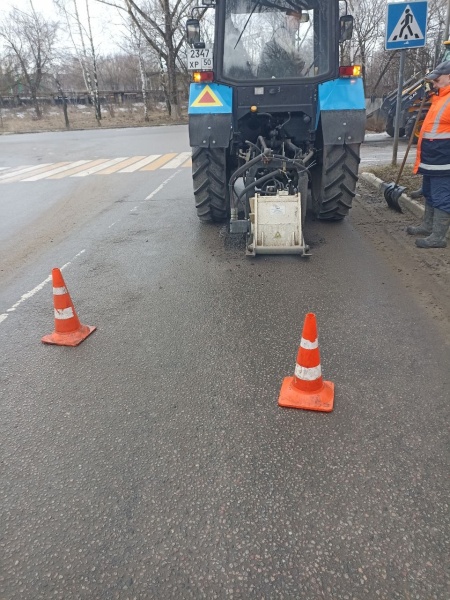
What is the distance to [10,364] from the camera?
3480mm

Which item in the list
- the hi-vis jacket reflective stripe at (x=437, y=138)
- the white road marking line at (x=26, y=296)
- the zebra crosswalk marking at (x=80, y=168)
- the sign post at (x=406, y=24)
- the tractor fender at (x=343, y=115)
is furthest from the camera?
the zebra crosswalk marking at (x=80, y=168)

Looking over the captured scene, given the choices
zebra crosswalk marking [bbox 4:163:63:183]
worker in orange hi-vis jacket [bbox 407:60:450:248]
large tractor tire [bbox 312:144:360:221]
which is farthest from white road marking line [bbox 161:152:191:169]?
worker in orange hi-vis jacket [bbox 407:60:450:248]

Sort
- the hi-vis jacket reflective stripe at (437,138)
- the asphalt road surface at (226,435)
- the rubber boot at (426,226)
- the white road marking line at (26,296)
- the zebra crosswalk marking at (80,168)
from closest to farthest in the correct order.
Answer: the asphalt road surface at (226,435) → the white road marking line at (26,296) → the hi-vis jacket reflective stripe at (437,138) → the rubber boot at (426,226) → the zebra crosswalk marking at (80,168)

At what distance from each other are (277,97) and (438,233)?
107 inches

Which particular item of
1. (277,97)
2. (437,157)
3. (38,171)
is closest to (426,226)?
(437,157)

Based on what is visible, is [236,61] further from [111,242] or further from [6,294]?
[6,294]

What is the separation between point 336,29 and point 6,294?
5205 mm

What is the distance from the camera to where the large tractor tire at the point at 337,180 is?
6016 mm

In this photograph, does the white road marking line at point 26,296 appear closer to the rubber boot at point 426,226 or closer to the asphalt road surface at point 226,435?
the asphalt road surface at point 226,435

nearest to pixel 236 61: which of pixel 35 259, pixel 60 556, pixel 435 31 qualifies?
pixel 35 259

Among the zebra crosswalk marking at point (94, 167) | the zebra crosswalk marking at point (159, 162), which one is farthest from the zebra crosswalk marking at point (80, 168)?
the zebra crosswalk marking at point (159, 162)

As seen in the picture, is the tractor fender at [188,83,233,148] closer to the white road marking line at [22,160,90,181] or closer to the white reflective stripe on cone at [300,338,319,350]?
the white reflective stripe on cone at [300,338,319,350]

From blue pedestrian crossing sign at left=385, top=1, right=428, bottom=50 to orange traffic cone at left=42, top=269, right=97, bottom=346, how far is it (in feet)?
24.3

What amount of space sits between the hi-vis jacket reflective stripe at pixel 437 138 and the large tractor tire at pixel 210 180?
2633mm
